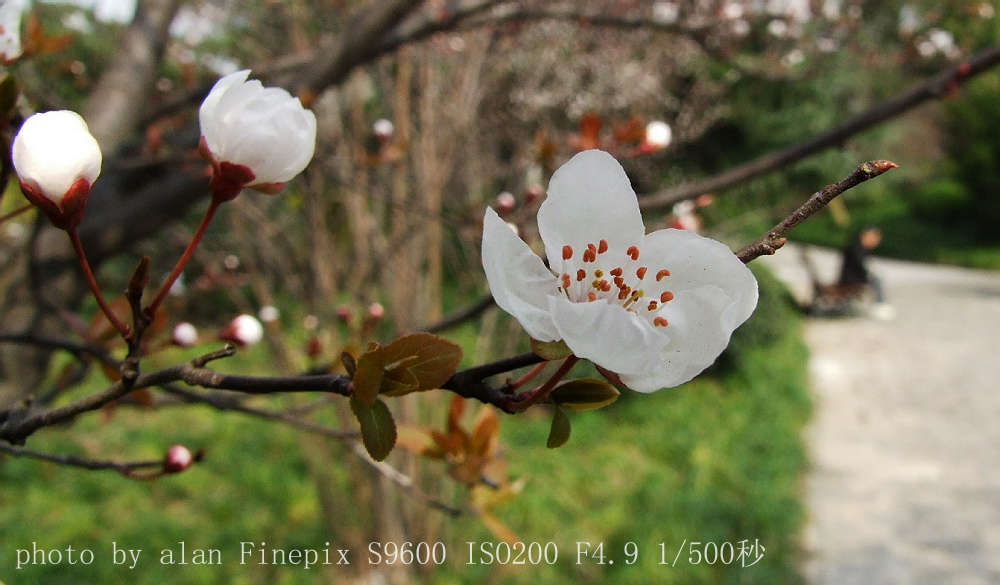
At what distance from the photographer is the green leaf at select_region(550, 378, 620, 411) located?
1.16 feet

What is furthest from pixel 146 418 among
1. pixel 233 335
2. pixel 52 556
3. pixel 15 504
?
pixel 233 335

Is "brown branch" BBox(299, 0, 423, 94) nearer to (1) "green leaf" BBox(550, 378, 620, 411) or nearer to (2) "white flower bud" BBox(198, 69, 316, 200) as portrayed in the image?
(2) "white flower bud" BBox(198, 69, 316, 200)

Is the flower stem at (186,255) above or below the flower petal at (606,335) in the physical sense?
above

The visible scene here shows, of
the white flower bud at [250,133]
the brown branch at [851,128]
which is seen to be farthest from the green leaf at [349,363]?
the brown branch at [851,128]

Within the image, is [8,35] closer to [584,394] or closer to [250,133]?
[250,133]

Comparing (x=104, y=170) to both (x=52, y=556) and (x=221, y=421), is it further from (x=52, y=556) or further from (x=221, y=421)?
(x=221, y=421)

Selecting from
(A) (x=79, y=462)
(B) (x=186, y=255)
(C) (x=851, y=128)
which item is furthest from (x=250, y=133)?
(C) (x=851, y=128)

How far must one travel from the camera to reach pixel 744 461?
10.4 ft

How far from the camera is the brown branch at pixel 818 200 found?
282 mm

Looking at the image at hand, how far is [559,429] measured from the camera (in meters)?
0.38

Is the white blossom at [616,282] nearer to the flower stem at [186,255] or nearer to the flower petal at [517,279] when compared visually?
the flower petal at [517,279]

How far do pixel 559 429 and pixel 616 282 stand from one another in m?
0.09

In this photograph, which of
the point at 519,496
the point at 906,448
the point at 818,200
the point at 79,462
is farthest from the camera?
the point at 906,448

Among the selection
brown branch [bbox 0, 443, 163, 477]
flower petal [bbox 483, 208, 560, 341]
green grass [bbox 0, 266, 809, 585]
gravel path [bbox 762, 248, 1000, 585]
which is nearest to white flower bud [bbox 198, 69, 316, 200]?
flower petal [bbox 483, 208, 560, 341]
